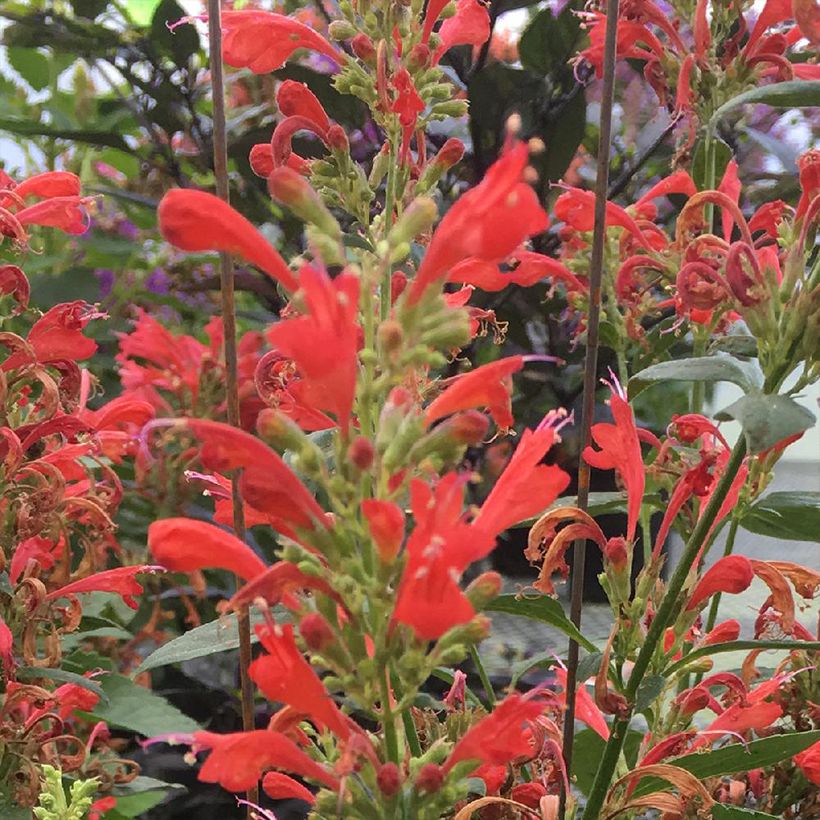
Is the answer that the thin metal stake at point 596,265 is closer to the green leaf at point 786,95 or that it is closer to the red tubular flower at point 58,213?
the green leaf at point 786,95

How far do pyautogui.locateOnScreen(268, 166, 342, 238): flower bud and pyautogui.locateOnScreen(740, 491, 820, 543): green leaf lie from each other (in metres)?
0.30

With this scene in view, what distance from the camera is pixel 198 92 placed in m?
0.96

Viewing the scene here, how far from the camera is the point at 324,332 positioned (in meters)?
0.24

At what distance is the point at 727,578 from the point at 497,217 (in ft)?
0.78

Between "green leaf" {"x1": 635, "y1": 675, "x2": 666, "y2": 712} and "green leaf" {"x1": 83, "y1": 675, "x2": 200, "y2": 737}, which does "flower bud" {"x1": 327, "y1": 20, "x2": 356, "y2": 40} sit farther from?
"green leaf" {"x1": 83, "y1": 675, "x2": 200, "y2": 737}

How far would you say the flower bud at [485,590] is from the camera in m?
0.26

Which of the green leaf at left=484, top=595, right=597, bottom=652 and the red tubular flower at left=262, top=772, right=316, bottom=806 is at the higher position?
the green leaf at left=484, top=595, right=597, bottom=652

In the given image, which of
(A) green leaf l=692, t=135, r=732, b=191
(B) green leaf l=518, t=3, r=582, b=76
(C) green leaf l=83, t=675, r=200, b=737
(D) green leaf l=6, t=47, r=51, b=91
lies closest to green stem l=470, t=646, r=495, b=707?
(C) green leaf l=83, t=675, r=200, b=737

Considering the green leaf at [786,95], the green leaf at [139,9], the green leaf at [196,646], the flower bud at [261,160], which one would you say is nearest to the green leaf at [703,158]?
the green leaf at [786,95]

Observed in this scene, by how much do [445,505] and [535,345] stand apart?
75cm

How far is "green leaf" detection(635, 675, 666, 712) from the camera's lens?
1.20ft

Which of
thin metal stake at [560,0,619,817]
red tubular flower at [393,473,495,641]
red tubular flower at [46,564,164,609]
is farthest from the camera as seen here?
red tubular flower at [46,564,164,609]

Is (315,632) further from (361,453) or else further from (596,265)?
(596,265)

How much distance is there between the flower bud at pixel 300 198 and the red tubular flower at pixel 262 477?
0.22 feet
